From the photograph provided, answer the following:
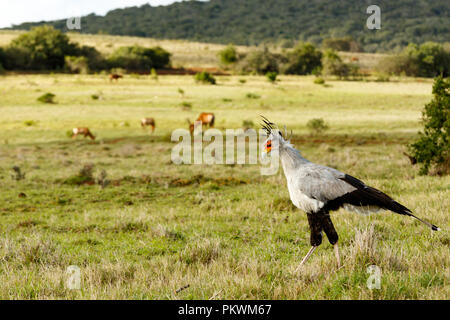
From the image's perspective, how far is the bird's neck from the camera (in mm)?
4605

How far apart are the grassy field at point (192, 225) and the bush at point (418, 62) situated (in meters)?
41.3

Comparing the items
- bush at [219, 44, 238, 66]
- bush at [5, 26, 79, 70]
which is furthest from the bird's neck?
bush at [219, 44, 238, 66]

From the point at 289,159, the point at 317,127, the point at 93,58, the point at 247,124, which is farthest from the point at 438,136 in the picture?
the point at 93,58

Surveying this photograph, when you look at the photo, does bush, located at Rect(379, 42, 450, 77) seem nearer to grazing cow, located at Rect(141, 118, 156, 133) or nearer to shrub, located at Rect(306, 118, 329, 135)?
shrub, located at Rect(306, 118, 329, 135)

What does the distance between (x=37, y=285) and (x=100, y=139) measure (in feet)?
81.4

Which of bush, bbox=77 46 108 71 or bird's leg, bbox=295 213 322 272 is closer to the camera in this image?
bird's leg, bbox=295 213 322 272

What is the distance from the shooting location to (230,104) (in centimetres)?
4069

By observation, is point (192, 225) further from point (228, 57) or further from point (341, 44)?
point (341, 44)

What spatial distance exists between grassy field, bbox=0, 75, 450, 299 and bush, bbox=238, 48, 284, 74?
1451 inches

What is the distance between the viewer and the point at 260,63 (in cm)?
6706

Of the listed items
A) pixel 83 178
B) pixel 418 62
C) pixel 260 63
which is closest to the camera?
pixel 83 178

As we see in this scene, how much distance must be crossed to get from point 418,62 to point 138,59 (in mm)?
42782

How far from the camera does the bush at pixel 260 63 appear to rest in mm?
67062
